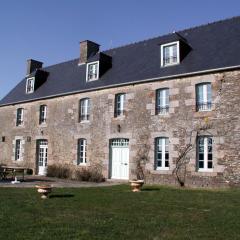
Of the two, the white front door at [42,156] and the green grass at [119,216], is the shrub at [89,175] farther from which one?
the green grass at [119,216]

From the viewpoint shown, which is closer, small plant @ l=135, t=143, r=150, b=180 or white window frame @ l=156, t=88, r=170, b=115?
white window frame @ l=156, t=88, r=170, b=115

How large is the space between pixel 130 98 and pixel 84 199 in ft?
25.9

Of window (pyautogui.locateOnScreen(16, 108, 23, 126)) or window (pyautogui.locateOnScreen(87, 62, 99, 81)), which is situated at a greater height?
window (pyautogui.locateOnScreen(87, 62, 99, 81))

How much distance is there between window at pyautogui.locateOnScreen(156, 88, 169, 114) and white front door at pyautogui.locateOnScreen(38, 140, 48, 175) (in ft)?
27.7

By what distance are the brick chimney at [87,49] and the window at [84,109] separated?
4.06 meters

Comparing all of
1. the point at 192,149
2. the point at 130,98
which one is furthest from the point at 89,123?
the point at 192,149

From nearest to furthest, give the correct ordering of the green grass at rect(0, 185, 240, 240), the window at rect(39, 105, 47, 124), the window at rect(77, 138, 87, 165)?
1. the green grass at rect(0, 185, 240, 240)
2. the window at rect(77, 138, 87, 165)
3. the window at rect(39, 105, 47, 124)

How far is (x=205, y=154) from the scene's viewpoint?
51.6 ft

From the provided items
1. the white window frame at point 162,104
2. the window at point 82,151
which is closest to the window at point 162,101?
the white window frame at point 162,104

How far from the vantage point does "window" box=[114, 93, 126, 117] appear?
18.8 meters

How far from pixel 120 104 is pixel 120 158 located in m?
2.69

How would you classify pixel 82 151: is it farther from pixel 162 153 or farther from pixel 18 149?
pixel 18 149

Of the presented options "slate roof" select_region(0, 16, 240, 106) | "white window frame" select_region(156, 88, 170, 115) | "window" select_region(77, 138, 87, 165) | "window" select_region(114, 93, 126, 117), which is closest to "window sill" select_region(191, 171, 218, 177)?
"white window frame" select_region(156, 88, 170, 115)

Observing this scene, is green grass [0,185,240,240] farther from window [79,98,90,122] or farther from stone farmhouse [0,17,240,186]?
window [79,98,90,122]
